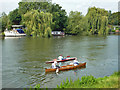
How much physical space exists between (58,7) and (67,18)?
645 centimetres

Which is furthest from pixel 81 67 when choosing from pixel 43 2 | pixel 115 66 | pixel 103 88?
pixel 43 2

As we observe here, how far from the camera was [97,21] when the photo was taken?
70.3 m

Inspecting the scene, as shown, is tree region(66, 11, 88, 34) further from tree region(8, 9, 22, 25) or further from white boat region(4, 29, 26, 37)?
tree region(8, 9, 22, 25)

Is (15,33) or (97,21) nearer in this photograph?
(97,21)

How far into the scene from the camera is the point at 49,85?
615 inches

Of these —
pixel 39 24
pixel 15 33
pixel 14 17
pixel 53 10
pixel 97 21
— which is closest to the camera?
pixel 39 24

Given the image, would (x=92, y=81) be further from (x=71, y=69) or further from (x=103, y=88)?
(x=71, y=69)

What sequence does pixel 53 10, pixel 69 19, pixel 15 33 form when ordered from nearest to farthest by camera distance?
1. pixel 15 33
2. pixel 53 10
3. pixel 69 19

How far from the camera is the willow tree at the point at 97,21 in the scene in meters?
68.9

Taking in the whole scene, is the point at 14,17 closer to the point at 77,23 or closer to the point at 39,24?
the point at 39,24

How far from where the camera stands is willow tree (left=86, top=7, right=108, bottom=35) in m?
68.9

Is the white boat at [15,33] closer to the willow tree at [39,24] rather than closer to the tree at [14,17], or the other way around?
the tree at [14,17]

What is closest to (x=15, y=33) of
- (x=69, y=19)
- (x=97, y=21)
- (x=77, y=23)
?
(x=69, y=19)

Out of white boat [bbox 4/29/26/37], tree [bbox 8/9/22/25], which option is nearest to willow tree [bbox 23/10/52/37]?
white boat [bbox 4/29/26/37]
